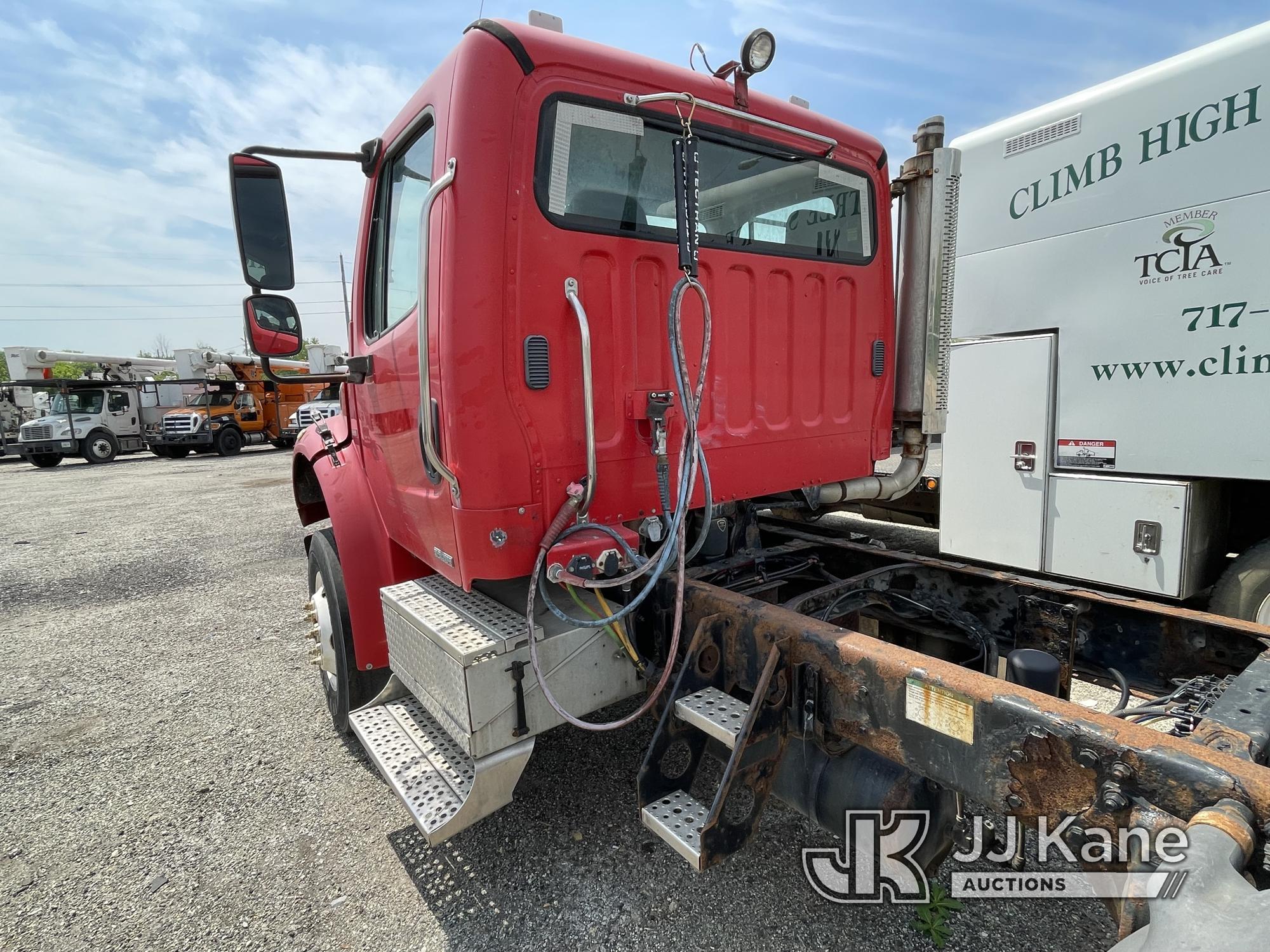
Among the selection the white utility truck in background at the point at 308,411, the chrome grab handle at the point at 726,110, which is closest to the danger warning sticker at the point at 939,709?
the chrome grab handle at the point at 726,110

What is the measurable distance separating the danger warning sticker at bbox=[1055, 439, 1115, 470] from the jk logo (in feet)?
8.76

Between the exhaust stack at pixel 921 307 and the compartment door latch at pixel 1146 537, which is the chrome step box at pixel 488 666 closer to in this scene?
the exhaust stack at pixel 921 307

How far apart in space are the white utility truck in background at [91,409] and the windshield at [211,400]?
3.70ft

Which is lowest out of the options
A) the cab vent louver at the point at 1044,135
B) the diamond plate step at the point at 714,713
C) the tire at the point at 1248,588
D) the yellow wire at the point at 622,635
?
the tire at the point at 1248,588

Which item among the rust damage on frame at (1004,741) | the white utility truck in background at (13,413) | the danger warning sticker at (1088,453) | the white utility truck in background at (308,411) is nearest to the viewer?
the rust damage on frame at (1004,741)

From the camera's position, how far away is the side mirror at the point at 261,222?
2.52m

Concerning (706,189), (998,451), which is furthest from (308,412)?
(706,189)

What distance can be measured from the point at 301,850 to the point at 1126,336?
15.6 feet

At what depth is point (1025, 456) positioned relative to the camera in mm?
4168

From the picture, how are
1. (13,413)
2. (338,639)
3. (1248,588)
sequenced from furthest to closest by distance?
(13,413)
(1248,588)
(338,639)

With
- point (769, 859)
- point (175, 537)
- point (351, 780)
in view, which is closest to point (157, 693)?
point (351, 780)

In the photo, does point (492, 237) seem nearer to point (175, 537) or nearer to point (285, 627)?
point (285, 627)

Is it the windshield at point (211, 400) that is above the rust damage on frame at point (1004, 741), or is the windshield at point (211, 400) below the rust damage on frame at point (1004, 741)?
above

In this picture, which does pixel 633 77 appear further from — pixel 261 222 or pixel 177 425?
pixel 177 425
